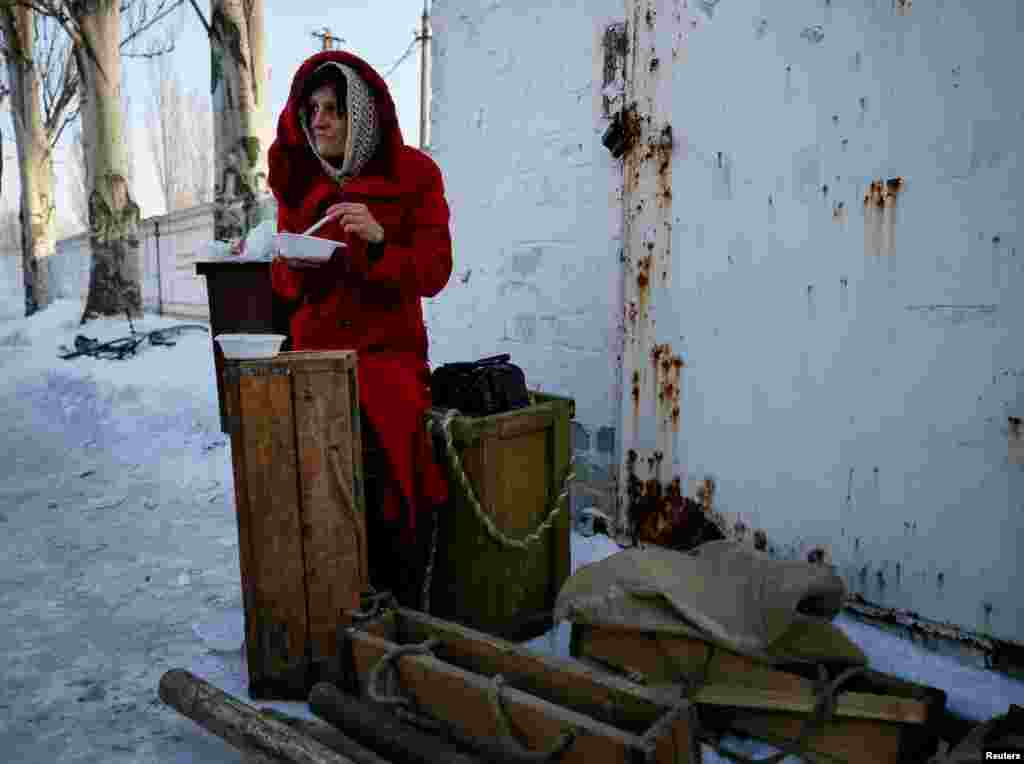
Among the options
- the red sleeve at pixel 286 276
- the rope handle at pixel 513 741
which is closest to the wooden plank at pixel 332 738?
the rope handle at pixel 513 741

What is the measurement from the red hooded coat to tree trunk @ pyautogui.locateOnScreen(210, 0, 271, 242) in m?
4.99

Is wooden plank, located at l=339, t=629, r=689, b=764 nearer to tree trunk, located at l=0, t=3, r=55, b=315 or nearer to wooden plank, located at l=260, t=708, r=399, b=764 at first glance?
wooden plank, located at l=260, t=708, r=399, b=764

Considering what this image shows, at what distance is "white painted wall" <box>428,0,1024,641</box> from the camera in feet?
6.45

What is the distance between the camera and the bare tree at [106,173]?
936 cm

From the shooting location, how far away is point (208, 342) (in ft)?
26.4

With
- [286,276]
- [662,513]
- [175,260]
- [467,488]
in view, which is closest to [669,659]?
[467,488]

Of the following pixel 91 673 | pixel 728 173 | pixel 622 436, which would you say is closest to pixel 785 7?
pixel 728 173

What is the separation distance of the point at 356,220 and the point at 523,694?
147 centimetres

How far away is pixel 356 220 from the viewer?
86.4 inches

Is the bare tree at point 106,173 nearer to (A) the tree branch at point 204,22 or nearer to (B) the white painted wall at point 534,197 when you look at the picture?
(A) the tree branch at point 204,22

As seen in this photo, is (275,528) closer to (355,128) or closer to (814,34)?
(355,128)

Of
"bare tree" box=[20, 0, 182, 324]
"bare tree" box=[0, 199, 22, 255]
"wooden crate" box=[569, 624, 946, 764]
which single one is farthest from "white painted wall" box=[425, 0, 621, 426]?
"bare tree" box=[0, 199, 22, 255]

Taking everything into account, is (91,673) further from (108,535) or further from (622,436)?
(622,436)

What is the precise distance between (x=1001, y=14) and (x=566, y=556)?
2133 mm
